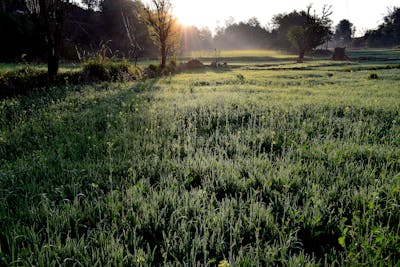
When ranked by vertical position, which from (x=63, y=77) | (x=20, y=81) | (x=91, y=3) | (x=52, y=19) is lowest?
(x=20, y=81)

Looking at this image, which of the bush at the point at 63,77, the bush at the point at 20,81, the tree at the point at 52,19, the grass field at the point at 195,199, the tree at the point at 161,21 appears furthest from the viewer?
the tree at the point at 161,21

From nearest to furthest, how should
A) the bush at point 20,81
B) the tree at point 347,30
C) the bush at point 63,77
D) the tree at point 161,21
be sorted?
the bush at point 20,81 < the bush at point 63,77 < the tree at point 161,21 < the tree at point 347,30

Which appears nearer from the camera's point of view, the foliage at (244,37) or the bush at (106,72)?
the bush at (106,72)

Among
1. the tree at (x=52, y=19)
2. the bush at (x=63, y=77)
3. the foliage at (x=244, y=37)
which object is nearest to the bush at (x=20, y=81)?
the bush at (x=63, y=77)

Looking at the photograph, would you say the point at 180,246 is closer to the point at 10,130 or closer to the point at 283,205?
the point at 283,205

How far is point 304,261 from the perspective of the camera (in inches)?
79.2

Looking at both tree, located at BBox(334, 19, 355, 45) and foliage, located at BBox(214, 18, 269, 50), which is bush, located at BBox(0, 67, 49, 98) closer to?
foliage, located at BBox(214, 18, 269, 50)

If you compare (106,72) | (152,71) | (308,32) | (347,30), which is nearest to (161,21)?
(152,71)

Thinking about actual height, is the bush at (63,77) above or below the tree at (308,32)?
below

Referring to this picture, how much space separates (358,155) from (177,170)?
9.40 feet

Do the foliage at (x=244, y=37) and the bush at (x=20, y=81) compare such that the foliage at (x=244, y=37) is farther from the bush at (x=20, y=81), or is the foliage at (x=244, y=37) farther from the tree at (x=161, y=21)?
the bush at (x=20, y=81)

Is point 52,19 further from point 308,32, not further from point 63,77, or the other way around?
point 308,32

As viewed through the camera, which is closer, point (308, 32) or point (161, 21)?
point (161, 21)

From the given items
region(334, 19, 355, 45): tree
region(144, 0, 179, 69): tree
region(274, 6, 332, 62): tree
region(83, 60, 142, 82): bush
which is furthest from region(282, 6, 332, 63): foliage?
region(334, 19, 355, 45): tree
